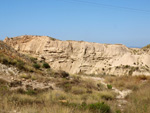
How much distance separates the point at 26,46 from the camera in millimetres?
36000

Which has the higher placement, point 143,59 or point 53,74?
point 143,59

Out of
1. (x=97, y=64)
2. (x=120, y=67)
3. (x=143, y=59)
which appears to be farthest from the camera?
(x=97, y=64)

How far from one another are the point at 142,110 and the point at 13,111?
12.4 feet

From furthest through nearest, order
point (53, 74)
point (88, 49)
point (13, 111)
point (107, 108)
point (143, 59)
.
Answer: point (88, 49) → point (143, 59) → point (53, 74) → point (107, 108) → point (13, 111)

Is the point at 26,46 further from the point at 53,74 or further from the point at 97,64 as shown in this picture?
the point at 53,74

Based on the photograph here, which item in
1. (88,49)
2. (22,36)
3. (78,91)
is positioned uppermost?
(22,36)

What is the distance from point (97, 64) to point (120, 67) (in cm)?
665

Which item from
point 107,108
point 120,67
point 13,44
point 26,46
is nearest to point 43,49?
point 26,46

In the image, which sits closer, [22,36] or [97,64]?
[97,64]

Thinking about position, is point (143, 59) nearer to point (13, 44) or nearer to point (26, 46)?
point (26, 46)

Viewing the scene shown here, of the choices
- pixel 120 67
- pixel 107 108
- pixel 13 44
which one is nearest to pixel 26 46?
pixel 13 44

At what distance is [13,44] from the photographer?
120 feet

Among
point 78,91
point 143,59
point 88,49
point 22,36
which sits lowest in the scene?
point 78,91

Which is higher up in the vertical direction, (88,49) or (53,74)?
(88,49)
